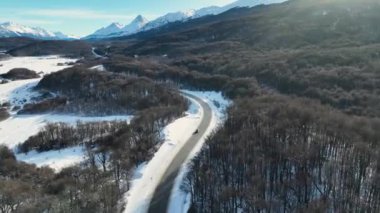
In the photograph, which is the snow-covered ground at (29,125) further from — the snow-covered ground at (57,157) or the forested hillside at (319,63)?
the forested hillside at (319,63)

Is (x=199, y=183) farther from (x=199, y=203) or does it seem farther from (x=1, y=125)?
(x=1, y=125)

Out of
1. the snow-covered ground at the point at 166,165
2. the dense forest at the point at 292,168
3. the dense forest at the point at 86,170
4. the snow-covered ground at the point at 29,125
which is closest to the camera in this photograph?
the dense forest at the point at 292,168

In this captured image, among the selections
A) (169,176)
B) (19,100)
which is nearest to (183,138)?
(169,176)

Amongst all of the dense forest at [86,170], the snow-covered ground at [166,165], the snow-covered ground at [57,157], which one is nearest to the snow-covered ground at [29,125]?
the snow-covered ground at [57,157]

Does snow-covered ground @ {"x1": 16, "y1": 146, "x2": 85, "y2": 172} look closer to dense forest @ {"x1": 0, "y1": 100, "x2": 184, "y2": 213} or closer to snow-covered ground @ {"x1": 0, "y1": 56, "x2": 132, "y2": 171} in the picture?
snow-covered ground @ {"x1": 0, "y1": 56, "x2": 132, "y2": 171}

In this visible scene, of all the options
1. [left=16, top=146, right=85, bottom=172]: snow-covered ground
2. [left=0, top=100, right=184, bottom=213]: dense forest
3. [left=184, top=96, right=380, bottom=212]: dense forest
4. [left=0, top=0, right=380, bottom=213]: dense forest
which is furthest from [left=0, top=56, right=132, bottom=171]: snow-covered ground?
[left=184, top=96, right=380, bottom=212]: dense forest

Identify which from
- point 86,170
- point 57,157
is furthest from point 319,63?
point 86,170
